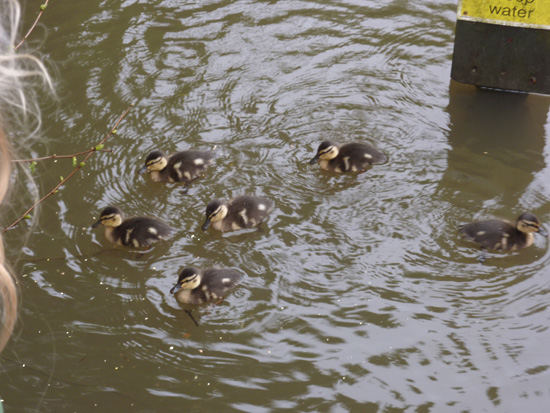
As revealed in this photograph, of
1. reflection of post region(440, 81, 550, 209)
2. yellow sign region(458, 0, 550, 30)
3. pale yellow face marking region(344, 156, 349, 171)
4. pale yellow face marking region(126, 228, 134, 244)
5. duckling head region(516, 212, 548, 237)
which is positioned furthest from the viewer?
yellow sign region(458, 0, 550, 30)

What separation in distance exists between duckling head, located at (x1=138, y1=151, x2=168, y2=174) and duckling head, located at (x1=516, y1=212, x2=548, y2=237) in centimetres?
217

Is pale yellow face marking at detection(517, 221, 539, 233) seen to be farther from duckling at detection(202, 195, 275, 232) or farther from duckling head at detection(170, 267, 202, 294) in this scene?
duckling head at detection(170, 267, 202, 294)

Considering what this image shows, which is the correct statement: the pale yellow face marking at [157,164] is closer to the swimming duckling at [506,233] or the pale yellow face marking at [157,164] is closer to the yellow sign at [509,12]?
the swimming duckling at [506,233]

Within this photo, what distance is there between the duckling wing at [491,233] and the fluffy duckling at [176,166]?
67.9 inches

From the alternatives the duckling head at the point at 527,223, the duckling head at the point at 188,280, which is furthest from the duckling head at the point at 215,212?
the duckling head at the point at 527,223

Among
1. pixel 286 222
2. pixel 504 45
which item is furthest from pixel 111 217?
pixel 504 45

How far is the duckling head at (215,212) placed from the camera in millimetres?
4461

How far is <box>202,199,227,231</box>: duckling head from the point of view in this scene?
14.6 feet

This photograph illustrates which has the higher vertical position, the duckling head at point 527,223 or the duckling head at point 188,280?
the duckling head at point 527,223

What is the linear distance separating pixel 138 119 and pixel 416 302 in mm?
2541

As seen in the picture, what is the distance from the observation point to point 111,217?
448cm

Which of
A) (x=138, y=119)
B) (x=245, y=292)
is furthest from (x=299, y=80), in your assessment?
(x=245, y=292)

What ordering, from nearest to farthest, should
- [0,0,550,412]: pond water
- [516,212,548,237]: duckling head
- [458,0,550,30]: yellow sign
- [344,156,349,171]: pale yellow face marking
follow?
[0,0,550,412]: pond water → [516,212,548,237]: duckling head → [344,156,349,171]: pale yellow face marking → [458,0,550,30]: yellow sign

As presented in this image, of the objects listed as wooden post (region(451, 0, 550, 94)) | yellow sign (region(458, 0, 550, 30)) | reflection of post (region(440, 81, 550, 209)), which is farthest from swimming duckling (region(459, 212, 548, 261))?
yellow sign (region(458, 0, 550, 30))
